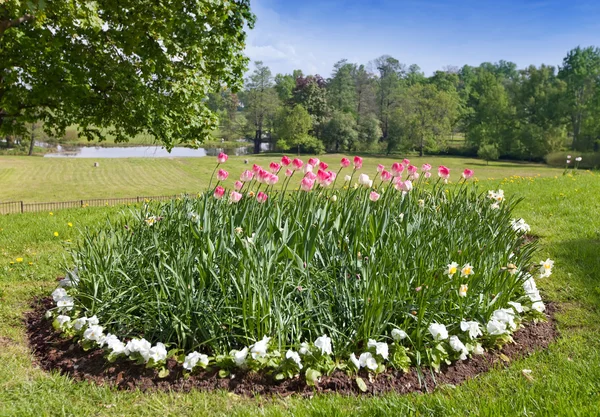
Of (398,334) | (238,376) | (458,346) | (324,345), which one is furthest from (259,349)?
(458,346)

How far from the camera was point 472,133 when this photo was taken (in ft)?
166

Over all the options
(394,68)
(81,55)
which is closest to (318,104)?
(394,68)

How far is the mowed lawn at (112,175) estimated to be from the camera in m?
28.2

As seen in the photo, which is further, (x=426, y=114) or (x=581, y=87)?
(x=426, y=114)

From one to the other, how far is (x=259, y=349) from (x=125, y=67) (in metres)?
5.72

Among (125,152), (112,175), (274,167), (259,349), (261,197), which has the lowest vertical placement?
(112,175)

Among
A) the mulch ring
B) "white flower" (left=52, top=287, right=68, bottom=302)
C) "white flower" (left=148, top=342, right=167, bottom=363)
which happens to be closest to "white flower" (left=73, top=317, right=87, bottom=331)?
the mulch ring

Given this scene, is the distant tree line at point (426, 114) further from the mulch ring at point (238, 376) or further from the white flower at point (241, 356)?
the white flower at point (241, 356)

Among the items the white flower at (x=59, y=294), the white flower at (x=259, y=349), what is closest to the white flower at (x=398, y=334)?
the white flower at (x=259, y=349)

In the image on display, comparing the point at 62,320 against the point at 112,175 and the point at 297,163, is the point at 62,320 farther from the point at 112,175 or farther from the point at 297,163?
the point at 112,175

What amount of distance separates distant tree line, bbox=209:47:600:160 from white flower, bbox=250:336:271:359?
4213cm

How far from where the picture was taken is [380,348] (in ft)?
8.44

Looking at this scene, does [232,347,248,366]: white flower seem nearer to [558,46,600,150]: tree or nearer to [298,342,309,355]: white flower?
[298,342,309,355]: white flower

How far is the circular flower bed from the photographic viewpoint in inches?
105
